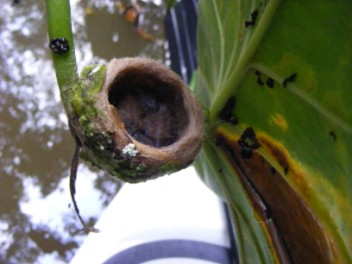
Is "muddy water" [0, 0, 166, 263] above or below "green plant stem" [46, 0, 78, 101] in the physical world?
below

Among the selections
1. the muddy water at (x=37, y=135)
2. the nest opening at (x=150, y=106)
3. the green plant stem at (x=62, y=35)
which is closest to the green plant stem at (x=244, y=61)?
the nest opening at (x=150, y=106)

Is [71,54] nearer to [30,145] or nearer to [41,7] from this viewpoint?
[30,145]

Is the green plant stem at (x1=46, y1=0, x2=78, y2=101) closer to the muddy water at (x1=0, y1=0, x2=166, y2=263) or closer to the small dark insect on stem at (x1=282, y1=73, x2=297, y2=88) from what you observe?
the small dark insect on stem at (x1=282, y1=73, x2=297, y2=88)

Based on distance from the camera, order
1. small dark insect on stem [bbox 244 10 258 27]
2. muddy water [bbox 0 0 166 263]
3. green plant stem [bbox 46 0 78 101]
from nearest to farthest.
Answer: green plant stem [bbox 46 0 78 101] < small dark insect on stem [bbox 244 10 258 27] < muddy water [bbox 0 0 166 263]

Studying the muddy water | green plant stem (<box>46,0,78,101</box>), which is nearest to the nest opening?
green plant stem (<box>46,0,78,101</box>)

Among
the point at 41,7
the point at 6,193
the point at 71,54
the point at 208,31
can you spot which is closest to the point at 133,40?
the point at 41,7

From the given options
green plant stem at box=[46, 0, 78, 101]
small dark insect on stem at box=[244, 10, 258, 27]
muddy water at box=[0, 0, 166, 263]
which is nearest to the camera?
green plant stem at box=[46, 0, 78, 101]

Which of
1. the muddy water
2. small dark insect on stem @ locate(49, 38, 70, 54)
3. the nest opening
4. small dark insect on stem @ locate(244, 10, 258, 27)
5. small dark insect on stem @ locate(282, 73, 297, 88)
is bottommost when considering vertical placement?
the muddy water
